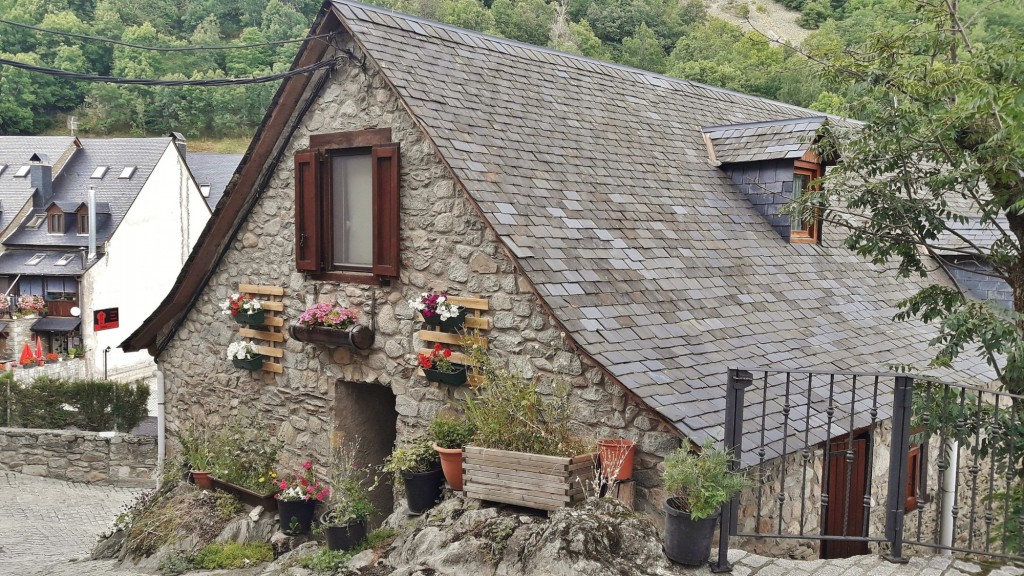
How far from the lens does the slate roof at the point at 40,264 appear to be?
27.4m

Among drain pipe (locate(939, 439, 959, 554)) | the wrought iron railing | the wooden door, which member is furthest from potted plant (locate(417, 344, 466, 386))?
drain pipe (locate(939, 439, 959, 554))

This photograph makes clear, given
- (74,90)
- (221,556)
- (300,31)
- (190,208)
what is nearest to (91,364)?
(190,208)

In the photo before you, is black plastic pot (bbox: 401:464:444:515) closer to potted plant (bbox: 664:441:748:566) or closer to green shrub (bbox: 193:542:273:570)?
green shrub (bbox: 193:542:273:570)

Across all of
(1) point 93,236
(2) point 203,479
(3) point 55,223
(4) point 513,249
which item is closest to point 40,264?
(3) point 55,223

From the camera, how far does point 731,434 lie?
16.0ft

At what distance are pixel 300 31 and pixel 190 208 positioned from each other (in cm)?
3557

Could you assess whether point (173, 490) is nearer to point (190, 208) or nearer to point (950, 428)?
point (950, 428)

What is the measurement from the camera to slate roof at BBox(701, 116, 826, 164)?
1016cm

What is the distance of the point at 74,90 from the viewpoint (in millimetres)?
66438

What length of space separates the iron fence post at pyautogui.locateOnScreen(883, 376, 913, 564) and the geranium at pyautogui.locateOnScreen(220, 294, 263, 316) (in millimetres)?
6533

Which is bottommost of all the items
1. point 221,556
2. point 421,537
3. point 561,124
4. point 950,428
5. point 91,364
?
point 91,364

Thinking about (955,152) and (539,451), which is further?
(539,451)

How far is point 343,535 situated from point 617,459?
8.50 feet

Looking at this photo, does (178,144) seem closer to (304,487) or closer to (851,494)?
(304,487)
